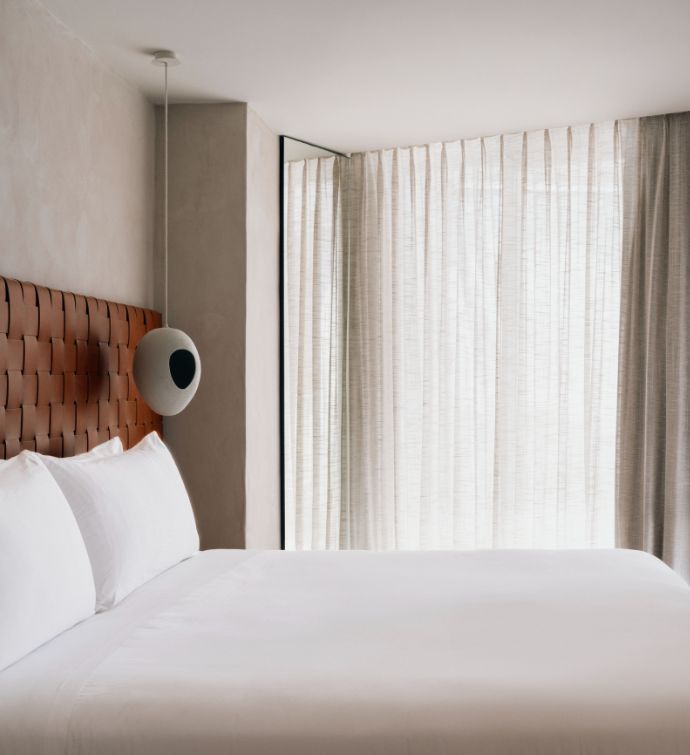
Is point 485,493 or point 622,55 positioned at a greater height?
point 622,55

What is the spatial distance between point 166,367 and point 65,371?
0.45m

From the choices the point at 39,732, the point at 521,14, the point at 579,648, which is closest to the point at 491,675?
the point at 579,648

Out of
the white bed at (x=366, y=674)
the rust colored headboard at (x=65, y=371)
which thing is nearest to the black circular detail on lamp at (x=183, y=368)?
the rust colored headboard at (x=65, y=371)

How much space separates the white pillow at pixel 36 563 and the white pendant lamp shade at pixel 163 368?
1.00m

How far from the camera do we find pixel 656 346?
380 cm

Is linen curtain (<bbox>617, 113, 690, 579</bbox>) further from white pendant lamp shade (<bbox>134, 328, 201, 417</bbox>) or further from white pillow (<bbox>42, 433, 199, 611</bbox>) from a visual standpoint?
white pillow (<bbox>42, 433, 199, 611</bbox>)

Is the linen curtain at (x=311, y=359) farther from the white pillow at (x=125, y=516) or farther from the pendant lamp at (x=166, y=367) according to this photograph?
the white pillow at (x=125, y=516)

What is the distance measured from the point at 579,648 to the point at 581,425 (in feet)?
7.84

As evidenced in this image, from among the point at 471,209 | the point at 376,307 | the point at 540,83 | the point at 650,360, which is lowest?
the point at 650,360

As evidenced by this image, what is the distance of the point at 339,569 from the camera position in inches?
100

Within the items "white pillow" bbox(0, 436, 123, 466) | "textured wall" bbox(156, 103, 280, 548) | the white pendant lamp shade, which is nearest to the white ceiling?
"textured wall" bbox(156, 103, 280, 548)

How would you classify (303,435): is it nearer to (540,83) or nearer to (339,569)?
(339,569)

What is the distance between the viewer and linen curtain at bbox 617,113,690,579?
147 inches

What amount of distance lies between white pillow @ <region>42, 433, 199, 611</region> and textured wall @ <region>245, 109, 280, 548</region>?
0.97 meters
